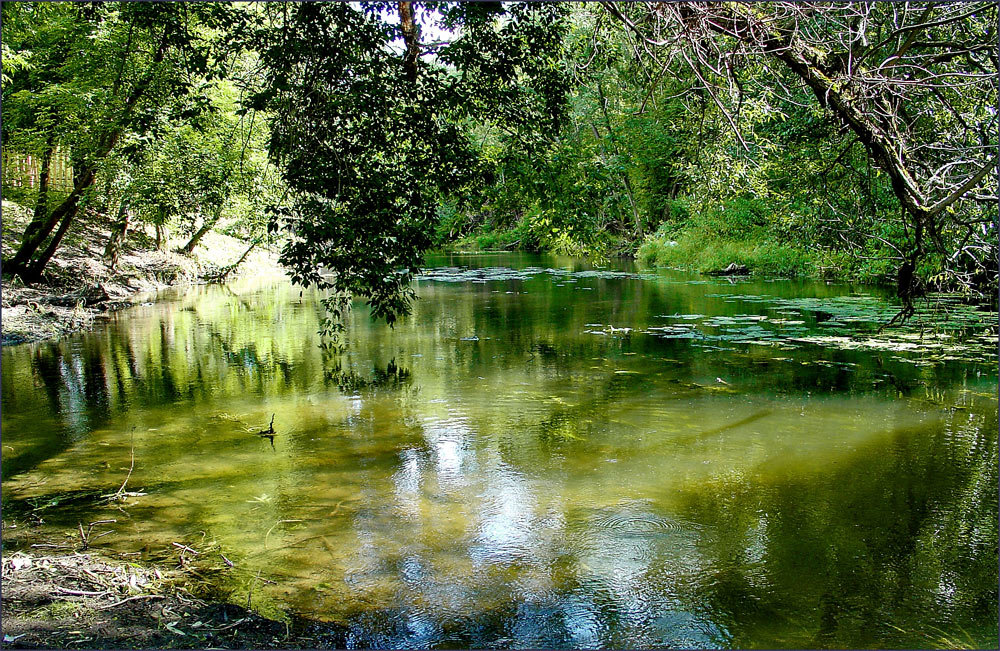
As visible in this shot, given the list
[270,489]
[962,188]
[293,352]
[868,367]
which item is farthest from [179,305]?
[962,188]

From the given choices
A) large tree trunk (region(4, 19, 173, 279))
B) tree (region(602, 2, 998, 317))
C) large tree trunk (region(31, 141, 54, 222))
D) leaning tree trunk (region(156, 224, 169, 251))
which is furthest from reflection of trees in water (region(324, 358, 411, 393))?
leaning tree trunk (region(156, 224, 169, 251))

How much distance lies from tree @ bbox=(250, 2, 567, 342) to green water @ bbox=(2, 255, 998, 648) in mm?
2062

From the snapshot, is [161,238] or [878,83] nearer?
[878,83]

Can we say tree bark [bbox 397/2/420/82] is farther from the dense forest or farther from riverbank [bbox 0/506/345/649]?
riverbank [bbox 0/506/345/649]

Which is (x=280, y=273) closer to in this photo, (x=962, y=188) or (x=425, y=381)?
(x=425, y=381)

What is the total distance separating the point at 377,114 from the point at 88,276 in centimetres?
1619

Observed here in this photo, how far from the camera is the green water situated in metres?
4.88

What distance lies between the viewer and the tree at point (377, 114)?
22.3ft

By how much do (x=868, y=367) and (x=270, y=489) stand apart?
8.69m

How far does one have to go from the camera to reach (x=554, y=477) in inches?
284

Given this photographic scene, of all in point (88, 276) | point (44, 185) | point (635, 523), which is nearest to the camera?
point (635, 523)

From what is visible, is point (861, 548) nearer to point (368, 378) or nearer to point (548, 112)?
point (548, 112)

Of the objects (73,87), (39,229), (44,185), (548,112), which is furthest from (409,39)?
(39,229)

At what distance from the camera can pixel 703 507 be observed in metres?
6.44
